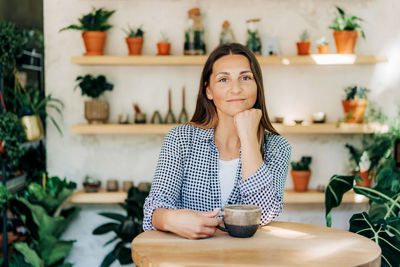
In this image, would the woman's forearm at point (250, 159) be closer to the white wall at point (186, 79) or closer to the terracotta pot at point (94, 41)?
the white wall at point (186, 79)

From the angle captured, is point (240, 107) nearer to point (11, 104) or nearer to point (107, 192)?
point (107, 192)

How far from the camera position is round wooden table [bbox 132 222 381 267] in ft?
3.38

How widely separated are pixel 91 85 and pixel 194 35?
81 centimetres

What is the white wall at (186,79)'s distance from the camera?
10.7 feet

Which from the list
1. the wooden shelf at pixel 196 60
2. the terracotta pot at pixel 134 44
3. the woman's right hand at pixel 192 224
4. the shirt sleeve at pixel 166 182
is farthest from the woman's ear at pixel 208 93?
the terracotta pot at pixel 134 44

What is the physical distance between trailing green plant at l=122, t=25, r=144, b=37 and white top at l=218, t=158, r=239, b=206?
1738 mm

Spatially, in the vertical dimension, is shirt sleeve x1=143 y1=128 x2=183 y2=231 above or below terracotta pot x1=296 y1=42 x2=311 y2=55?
below

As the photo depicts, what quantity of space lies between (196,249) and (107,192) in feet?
6.95

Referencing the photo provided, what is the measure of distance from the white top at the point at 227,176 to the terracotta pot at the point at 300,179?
160 centimetres

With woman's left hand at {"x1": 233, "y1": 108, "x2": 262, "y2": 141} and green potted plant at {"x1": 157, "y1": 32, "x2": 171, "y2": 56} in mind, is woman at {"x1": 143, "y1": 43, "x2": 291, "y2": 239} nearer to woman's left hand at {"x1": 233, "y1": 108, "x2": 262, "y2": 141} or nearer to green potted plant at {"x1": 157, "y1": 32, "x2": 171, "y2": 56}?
woman's left hand at {"x1": 233, "y1": 108, "x2": 262, "y2": 141}

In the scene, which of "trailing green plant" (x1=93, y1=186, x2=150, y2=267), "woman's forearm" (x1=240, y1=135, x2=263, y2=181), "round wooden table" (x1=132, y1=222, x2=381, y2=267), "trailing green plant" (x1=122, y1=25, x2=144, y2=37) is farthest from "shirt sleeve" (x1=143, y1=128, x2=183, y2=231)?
"trailing green plant" (x1=122, y1=25, x2=144, y2=37)

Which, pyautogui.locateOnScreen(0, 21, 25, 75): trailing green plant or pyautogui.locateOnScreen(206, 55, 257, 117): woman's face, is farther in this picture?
pyautogui.locateOnScreen(0, 21, 25, 75): trailing green plant

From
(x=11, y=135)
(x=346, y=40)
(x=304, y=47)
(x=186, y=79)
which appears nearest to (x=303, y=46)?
(x=304, y=47)

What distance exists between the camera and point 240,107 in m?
1.62
